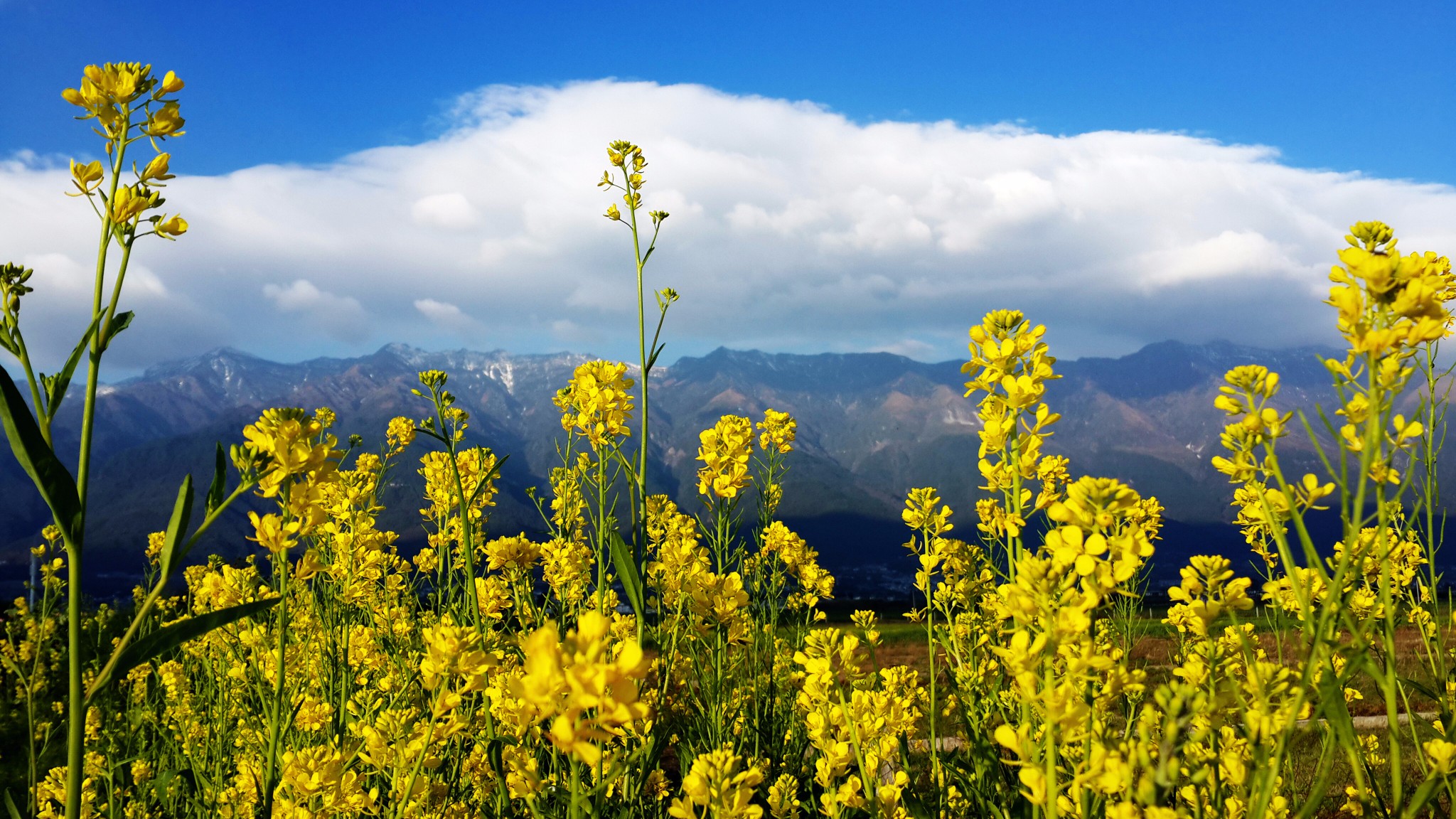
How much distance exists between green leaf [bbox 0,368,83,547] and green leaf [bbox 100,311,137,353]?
0.17 metres

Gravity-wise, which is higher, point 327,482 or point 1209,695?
point 327,482

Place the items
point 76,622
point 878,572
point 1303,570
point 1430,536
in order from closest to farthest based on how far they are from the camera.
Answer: point 76,622 < point 1430,536 < point 1303,570 < point 878,572

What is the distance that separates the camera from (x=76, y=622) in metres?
1.10

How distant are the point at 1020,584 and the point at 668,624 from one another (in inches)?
70.4

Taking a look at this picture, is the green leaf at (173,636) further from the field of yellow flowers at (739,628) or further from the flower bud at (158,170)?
the flower bud at (158,170)

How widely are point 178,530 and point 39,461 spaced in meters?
0.19

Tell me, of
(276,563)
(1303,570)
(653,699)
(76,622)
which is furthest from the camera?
(653,699)

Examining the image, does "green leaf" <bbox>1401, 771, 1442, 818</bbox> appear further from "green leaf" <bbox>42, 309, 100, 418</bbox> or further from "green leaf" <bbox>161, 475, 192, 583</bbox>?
"green leaf" <bbox>42, 309, 100, 418</bbox>

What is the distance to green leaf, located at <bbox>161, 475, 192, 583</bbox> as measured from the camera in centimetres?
110

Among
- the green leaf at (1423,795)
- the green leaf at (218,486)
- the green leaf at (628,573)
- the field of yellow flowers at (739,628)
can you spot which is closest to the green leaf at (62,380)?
the field of yellow flowers at (739,628)

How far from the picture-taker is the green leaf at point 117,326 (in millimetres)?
1221

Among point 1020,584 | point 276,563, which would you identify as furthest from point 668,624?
point 1020,584

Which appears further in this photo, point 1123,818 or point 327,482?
point 327,482

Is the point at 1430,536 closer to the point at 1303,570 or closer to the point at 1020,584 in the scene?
the point at 1303,570
